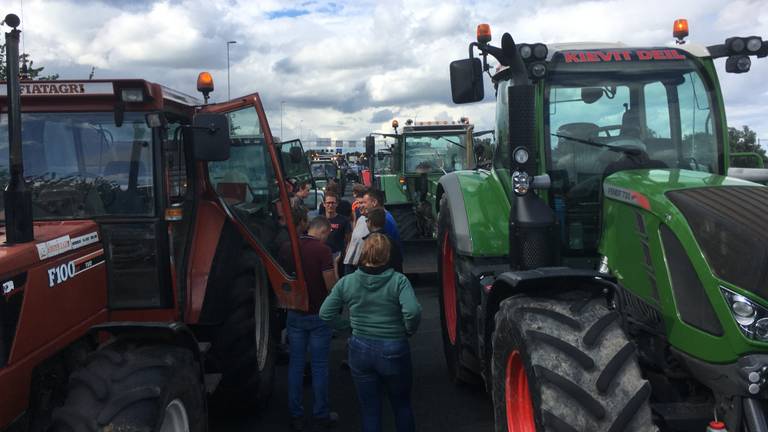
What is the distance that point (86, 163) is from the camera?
4.08 m

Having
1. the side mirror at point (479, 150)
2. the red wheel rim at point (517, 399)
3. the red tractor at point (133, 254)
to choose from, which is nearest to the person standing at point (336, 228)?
the red tractor at point (133, 254)

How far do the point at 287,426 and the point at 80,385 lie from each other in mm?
2384

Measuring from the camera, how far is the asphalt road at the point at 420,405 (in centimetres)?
520

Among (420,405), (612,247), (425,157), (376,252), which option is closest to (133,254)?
(376,252)

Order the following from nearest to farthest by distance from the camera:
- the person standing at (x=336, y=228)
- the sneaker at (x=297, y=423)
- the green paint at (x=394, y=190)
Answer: the sneaker at (x=297, y=423) < the person standing at (x=336, y=228) < the green paint at (x=394, y=190)

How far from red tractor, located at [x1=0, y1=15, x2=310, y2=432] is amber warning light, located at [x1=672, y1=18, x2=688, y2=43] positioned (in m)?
2.91

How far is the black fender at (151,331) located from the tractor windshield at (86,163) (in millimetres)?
820

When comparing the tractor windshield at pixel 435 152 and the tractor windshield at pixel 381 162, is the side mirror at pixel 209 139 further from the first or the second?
the tractor windshield at pixel 381 162

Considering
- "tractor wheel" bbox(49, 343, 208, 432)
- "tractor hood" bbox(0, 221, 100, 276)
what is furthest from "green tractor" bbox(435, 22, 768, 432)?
"tractor hood" bbox(0, 221, 100, 276)

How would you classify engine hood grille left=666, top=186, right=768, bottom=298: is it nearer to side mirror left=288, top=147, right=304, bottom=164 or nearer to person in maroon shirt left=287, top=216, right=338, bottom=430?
person in maroon shirt left=287, top=216, right=338, bottom=430

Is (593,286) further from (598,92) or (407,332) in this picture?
(598,92)

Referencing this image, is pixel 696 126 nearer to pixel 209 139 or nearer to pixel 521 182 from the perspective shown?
pixel 521 182

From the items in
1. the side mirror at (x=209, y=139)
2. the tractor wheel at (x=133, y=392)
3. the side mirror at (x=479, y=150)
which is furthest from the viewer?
the side mirror at (x=479, y=150)

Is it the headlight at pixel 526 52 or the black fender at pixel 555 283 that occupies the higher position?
the headlight at pixel 526 52
